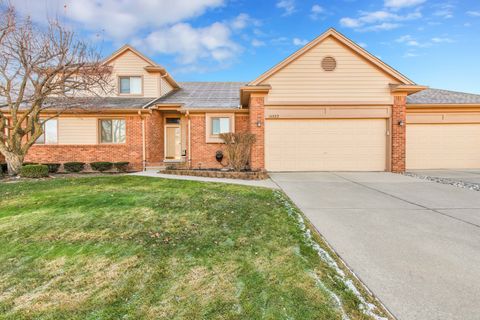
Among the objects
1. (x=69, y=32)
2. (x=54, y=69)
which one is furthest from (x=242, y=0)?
(x=54, y=69)

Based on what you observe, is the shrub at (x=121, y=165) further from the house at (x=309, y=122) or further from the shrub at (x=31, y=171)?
the shrub at (x=31, y=171)

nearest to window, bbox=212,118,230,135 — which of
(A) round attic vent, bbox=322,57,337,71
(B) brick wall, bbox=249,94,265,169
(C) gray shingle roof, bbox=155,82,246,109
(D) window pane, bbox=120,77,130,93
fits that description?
(C) gray shingle roof, bbox=155,82,246,109

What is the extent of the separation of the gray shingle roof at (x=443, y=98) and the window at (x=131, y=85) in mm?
15117

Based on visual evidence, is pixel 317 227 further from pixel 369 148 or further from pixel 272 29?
pixel 272 29

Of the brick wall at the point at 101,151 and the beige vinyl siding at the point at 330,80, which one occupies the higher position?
the beige vinyl siding at the point at 330,80

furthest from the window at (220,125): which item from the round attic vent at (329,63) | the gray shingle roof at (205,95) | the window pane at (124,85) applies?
the window pane at (124,85)

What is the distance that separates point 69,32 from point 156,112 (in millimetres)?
5152

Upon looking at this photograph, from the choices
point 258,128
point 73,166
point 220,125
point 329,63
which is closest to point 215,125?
point 220,125

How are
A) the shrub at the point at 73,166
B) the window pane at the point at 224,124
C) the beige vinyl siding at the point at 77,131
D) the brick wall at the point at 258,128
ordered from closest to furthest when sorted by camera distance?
the brick wall at the point at 258,128, the shrub at the point at 73,166, the beige vinyl siding at the point at 77,131, the window pane at the point at 224,124

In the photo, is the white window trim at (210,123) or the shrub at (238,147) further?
the white window trim at (210,123)

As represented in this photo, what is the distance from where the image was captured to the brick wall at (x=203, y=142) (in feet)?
45.5

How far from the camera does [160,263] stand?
3.23m

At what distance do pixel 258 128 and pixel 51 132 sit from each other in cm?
1103

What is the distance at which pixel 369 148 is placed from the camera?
40.1ft
